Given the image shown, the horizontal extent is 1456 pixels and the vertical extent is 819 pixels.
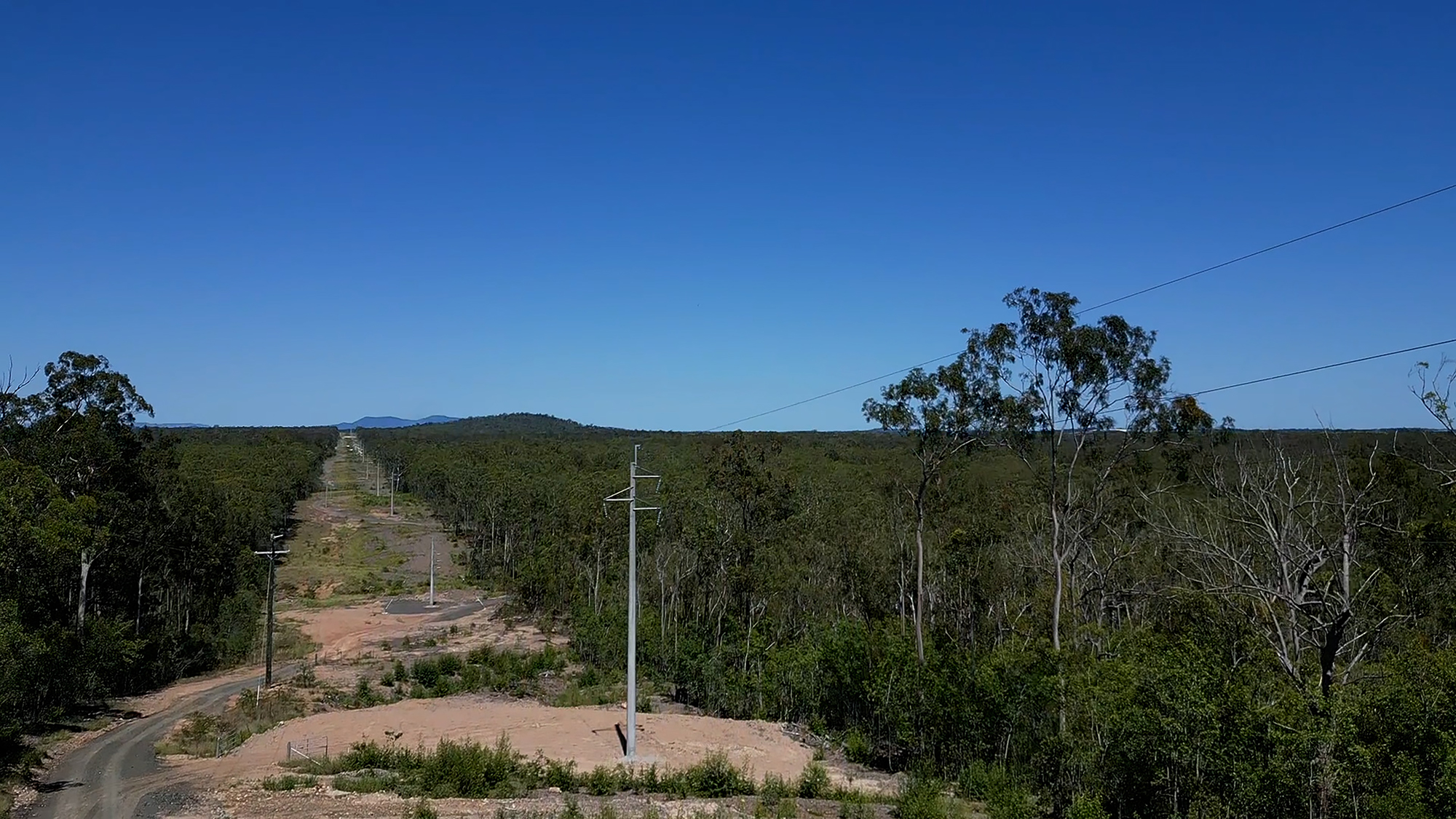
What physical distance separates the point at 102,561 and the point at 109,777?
2089cm

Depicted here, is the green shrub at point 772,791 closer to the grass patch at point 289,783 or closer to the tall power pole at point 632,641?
the tall power pole at point 632,641

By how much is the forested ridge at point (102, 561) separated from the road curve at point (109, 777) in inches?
85.9

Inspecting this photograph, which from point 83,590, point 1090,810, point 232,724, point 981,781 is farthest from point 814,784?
point 83,590

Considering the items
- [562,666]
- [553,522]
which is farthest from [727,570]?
[553,522]

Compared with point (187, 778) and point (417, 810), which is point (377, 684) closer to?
point (187, 778)

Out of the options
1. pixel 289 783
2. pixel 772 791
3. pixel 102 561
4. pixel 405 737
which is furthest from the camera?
pixel 102 561

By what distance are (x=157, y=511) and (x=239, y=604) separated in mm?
12619

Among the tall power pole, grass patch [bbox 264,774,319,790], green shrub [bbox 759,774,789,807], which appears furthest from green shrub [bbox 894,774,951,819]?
grass patch [bbox 264,774,319,790]

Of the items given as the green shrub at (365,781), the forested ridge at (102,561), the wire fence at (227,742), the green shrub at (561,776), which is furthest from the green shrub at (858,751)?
the forested ridge at (102,561)

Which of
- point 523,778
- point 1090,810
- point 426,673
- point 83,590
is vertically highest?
point 83,590

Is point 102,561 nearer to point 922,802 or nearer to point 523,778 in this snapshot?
point 523,778

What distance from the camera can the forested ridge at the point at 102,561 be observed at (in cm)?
2480

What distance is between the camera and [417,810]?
17875mm

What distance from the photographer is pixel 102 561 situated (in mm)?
39781
